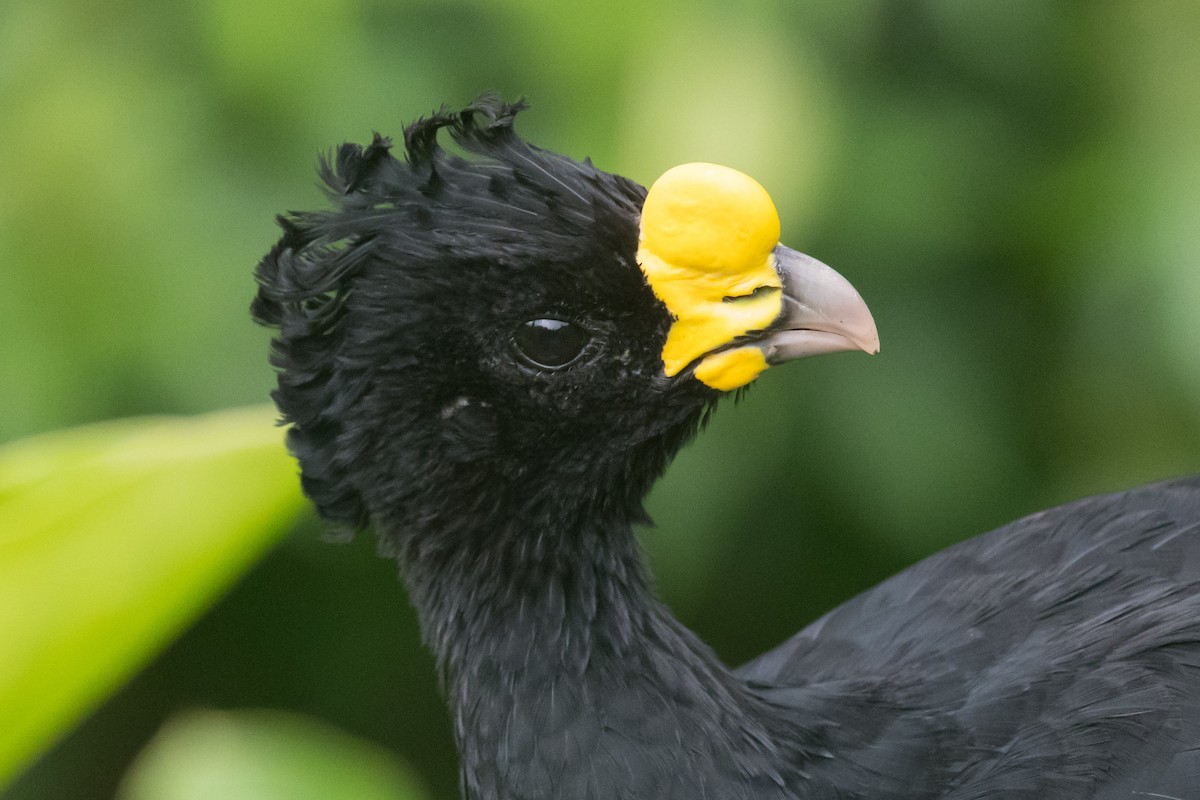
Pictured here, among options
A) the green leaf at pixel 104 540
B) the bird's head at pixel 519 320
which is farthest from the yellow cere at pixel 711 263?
the green leaf at pixel 104 540

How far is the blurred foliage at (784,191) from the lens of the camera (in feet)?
9.46

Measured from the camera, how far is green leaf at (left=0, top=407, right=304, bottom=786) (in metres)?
1.81

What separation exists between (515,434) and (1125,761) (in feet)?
2.84

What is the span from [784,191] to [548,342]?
1.24m

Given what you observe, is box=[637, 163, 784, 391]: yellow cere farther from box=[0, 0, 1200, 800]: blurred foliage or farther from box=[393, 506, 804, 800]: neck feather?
box=[0, 0, 1200, 800]: blurred foliage

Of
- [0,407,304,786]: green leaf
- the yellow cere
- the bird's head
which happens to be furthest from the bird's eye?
[0,407,304,786]: green leaf

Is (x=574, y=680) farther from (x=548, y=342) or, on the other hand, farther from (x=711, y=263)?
(x=711, y=263)

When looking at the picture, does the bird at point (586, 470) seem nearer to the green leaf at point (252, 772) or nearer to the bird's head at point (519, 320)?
the bird's head at point (519, 320)

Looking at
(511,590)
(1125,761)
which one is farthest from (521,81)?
(1125,761)

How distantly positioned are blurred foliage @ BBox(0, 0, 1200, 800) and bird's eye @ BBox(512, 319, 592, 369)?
1.11 metres

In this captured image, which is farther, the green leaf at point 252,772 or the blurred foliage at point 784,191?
the blurred foliage at point 784,191

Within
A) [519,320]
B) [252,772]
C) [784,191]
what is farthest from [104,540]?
[784,191]

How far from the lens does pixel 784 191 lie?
2.88 meters

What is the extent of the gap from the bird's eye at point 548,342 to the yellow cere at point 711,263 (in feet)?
0.41
